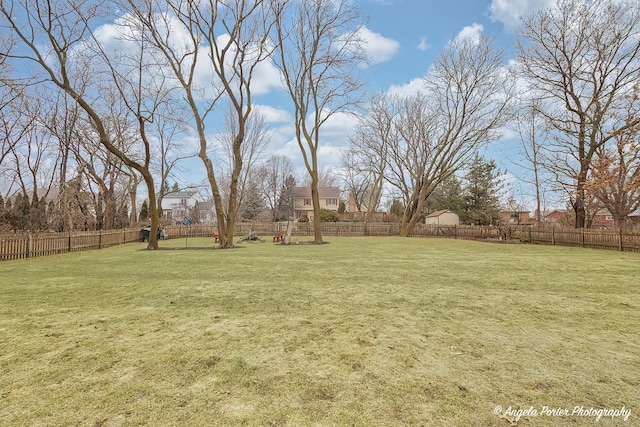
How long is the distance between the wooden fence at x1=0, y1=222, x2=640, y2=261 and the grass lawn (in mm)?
7517

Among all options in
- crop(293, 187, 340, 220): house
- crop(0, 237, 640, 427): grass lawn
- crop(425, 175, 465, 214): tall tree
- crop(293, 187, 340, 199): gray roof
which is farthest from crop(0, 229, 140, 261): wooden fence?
crop(293, 187, 340, 199): gray roof

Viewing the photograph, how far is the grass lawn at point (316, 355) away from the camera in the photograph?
7.01 feet

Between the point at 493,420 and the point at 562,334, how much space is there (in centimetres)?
221

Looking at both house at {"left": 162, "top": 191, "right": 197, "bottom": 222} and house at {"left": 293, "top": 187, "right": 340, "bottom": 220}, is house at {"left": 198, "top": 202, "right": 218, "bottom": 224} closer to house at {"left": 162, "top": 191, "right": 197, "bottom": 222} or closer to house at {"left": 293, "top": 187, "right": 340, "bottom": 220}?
house at {"left": 162, "top": 191, "right": 197, "bottom": 222}

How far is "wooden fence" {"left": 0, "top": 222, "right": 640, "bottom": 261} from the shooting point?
11805mm

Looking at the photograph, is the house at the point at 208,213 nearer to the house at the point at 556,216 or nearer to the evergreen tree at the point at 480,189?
the evergreen tree at the point at 480,189

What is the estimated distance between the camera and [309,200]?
57.2 m

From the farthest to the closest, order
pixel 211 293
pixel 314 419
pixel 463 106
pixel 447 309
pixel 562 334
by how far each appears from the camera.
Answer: pixel 463 106 → pixel 211 293 → pixel 447 309 → pixel 562 334 → pixel 314 419

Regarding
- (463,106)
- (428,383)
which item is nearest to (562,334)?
(428,383)

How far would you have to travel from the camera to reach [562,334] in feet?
11.7

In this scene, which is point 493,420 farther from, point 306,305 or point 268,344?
point 306,305

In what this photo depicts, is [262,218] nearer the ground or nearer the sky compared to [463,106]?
nearer the ground

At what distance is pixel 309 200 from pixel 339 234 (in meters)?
27.8

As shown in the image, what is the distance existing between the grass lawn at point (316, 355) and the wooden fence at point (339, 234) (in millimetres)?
7517
